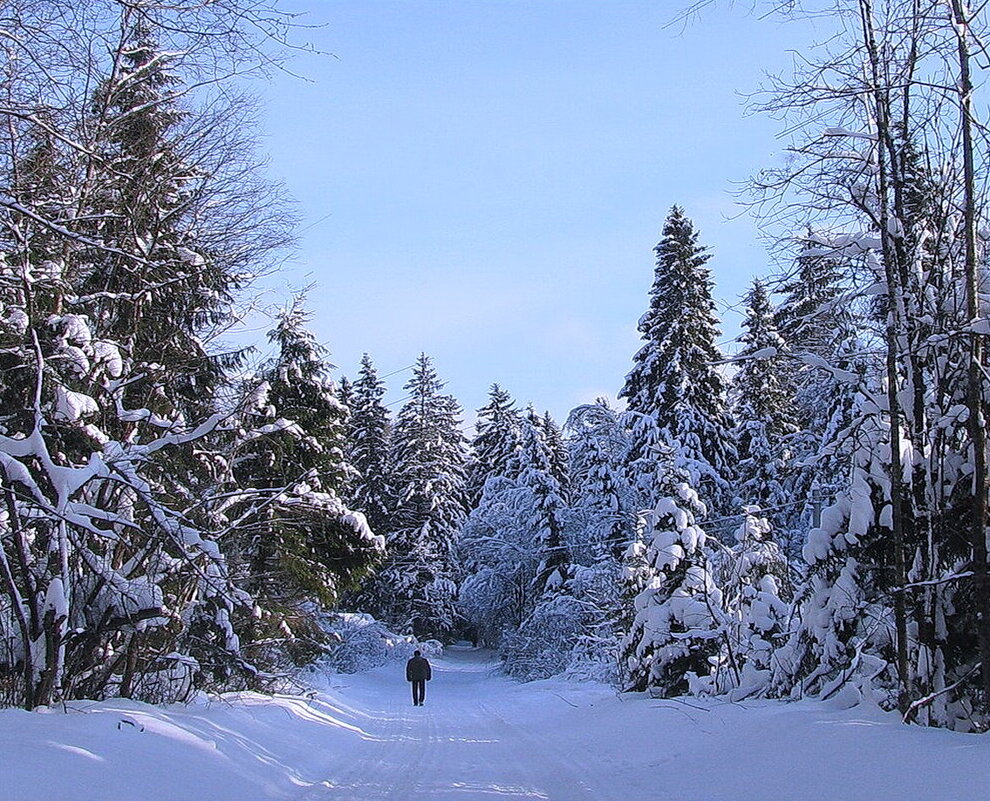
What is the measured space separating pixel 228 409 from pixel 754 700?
26.2 ft

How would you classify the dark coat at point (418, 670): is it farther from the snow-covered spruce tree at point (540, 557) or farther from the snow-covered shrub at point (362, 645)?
the snow-covered spruce tree at point (540, 557)

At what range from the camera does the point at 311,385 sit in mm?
23141

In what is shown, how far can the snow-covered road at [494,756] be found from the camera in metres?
5.64

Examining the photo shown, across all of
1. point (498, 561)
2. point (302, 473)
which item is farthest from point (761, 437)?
point (302, 473)

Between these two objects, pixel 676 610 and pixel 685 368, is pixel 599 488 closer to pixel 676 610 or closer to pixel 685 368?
pixel 685 368

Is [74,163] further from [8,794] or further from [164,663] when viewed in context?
[164,663]

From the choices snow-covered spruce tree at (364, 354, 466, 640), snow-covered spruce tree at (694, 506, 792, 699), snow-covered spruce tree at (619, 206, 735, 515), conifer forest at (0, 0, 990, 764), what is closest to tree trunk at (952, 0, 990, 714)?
conifer forest at (0, 0, 990, 764)

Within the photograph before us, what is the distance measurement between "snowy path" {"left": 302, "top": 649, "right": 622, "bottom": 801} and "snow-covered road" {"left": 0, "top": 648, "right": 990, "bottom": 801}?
0.09 ft

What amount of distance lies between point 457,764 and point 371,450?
126ft

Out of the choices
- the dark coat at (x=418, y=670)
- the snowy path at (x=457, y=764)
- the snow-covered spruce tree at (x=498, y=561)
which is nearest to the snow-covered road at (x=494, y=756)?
the snowy path at (x=457, y=764)

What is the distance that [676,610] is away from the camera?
14203 millimetres

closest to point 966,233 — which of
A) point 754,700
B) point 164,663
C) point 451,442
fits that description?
point 754,700

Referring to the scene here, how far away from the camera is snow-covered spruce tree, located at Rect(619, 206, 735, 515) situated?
1114 inches

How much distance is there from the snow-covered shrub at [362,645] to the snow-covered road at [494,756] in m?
18.7
